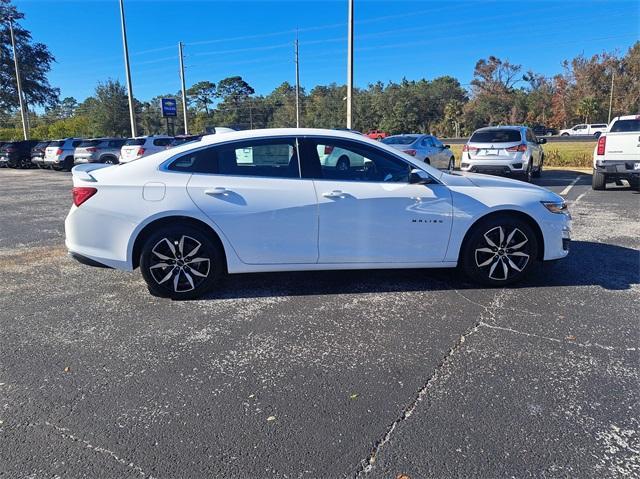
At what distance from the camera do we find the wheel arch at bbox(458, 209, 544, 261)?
4.49 m

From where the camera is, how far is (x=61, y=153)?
2288 centimetres

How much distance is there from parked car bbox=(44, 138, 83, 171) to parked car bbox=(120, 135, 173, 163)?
391cm

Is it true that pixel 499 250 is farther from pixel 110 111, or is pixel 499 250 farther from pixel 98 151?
pixel 110 111

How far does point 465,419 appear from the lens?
257 centimetres

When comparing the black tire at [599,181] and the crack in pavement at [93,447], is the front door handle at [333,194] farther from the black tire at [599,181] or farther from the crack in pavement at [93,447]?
the black tire at [599,181]

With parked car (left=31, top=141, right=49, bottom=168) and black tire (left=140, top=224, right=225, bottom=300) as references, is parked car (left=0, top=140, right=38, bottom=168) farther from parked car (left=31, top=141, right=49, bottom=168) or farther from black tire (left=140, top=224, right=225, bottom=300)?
black tire (left=140, top=224, right=225, bottom=300)

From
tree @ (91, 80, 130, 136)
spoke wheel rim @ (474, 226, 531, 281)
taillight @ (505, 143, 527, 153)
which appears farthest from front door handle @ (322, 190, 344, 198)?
tree @ (91, 80, 130, 136)

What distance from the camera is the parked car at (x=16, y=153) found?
87.2ft

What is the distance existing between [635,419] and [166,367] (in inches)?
111

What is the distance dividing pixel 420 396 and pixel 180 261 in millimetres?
2484

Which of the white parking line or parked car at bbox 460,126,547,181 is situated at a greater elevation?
parked car at bbox 460,126,547,181

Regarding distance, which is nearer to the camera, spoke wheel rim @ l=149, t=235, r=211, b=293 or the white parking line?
spoke wheel rim @ l=149, t=235, r=211, b=293

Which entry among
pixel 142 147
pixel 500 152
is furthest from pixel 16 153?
pixel 500 152

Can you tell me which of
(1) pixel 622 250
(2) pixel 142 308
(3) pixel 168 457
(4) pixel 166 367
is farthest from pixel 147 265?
(1) pixel 622 250
